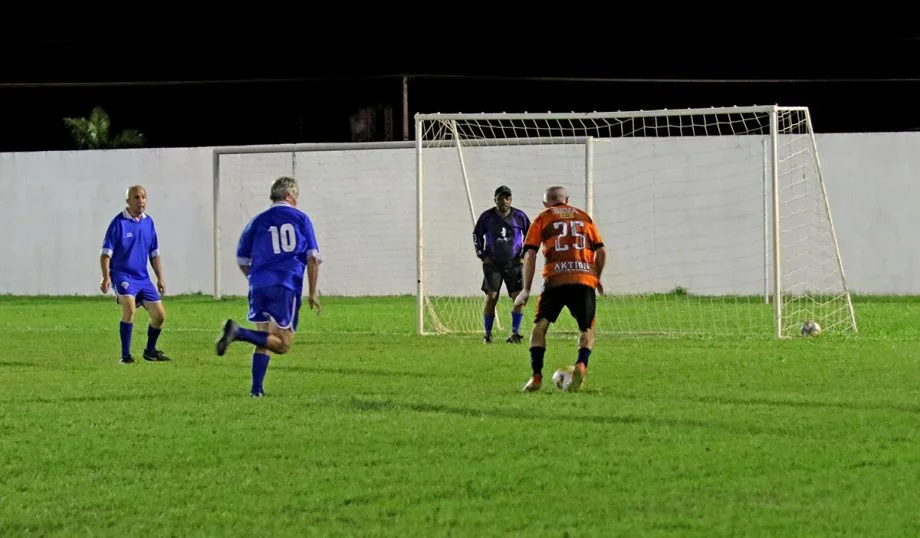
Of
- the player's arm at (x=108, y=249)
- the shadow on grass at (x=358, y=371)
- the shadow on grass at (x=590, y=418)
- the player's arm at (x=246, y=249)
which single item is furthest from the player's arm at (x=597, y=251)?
the player's arm at (x=108, y=249)

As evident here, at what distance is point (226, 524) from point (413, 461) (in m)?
1.87

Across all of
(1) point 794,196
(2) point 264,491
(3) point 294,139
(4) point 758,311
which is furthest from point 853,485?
(3) point 294,139

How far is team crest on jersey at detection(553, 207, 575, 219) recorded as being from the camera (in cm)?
1304

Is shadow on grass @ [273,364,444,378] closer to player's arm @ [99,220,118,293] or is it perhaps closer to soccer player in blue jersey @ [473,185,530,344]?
player's arm @ [99,220,118,293]

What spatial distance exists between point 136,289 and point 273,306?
507cm

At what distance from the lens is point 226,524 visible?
6.86m

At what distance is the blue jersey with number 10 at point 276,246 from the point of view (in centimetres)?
1216

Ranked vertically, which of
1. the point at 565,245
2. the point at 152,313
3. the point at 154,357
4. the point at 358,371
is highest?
the point at 565,245

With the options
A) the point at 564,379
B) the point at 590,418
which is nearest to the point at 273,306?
the point at 564,379

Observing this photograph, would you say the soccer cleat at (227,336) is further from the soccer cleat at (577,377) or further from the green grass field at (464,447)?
the soccer cleat at (577,377)

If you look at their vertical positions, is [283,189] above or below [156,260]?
above

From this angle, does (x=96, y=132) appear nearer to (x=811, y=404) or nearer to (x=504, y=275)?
(x=504, y=275)

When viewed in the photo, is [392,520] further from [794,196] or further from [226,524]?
[794,196]

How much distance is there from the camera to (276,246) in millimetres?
12180
